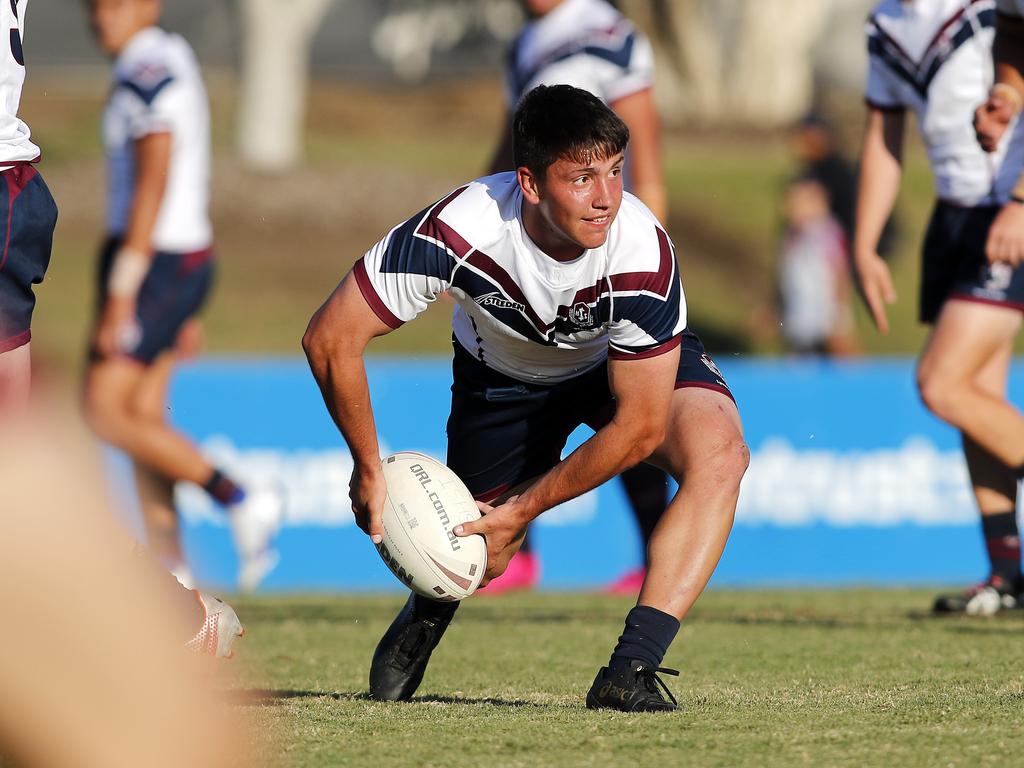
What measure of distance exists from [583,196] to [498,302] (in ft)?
1.42

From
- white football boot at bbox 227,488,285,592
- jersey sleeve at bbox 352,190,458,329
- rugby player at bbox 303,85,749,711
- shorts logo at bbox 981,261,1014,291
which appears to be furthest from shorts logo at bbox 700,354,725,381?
white football boot at bbox 227,488,285,592

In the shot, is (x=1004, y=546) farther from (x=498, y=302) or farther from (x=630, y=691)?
(x=498, y=302)

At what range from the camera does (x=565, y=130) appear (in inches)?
161

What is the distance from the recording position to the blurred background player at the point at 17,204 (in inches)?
161

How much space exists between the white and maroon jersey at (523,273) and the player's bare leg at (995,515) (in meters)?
2.71

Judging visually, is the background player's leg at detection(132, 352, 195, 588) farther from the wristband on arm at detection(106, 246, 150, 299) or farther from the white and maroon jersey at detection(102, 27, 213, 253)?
the white and maroon jersey at detection(102, 27, 213, 253)


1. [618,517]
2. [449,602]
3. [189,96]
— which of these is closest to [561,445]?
[449,602]

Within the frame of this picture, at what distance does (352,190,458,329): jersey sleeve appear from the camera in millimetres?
4215

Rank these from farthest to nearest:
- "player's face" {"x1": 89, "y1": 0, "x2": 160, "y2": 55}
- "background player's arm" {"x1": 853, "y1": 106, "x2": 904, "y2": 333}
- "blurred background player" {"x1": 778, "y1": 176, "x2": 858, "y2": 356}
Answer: "blurred background player" {"x1": 778, "y1": 176, "x2": 858, "y2": 356} → "player's face" {"x1": 89, "y1": 0, "x2": 160, "y2": 55} → "background player's arm" {"x1": 853, "y1": 106, "x2": 904, "y2": 333}

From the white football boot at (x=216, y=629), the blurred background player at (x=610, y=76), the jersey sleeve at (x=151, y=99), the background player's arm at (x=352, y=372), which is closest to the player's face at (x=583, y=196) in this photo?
the background player's arm at (x=352, y=372)

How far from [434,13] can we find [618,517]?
27.1 m

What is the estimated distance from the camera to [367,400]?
437 centimetres

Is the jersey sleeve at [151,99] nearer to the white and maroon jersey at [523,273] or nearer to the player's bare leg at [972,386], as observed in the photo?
the player's bare leg at [972,386]

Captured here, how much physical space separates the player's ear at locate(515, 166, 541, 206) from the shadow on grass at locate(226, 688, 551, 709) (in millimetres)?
1332
